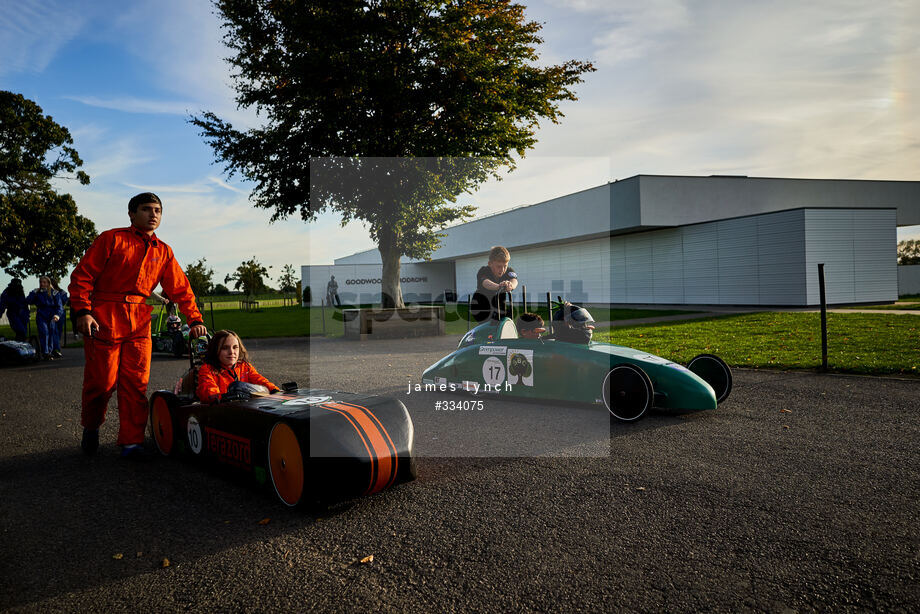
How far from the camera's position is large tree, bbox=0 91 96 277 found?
27641 millimetres

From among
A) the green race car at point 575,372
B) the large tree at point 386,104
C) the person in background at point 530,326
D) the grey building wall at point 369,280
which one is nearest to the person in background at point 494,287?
the green race car at point 575,372

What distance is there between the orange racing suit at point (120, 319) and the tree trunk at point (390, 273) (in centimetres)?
1455

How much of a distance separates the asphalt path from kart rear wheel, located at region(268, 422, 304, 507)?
15cm

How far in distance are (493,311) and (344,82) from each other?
12.1 meters

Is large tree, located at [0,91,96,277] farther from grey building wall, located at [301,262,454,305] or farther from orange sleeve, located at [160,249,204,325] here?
orange sleeve, located at [160,249,204,325]

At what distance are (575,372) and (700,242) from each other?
26609 mm

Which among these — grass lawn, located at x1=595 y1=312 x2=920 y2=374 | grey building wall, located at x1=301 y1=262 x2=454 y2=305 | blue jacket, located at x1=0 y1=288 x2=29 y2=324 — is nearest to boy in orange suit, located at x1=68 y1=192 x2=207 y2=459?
grass lawn, located at x1=595 y1=312 x2=920 y2=374

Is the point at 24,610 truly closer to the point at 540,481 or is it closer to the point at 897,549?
the point at 540,481

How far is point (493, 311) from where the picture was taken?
7484 mm

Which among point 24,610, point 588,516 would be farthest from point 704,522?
point 24,610

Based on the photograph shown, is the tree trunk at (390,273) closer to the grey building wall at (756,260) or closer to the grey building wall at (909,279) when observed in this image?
the grey building wall at (756,260)

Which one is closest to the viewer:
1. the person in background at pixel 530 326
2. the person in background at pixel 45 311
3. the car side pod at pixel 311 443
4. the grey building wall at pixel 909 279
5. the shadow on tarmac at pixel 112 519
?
the shadow on tarmac at pixel 112 519

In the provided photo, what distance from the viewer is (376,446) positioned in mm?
3598

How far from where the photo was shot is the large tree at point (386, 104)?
1686 centimetres
